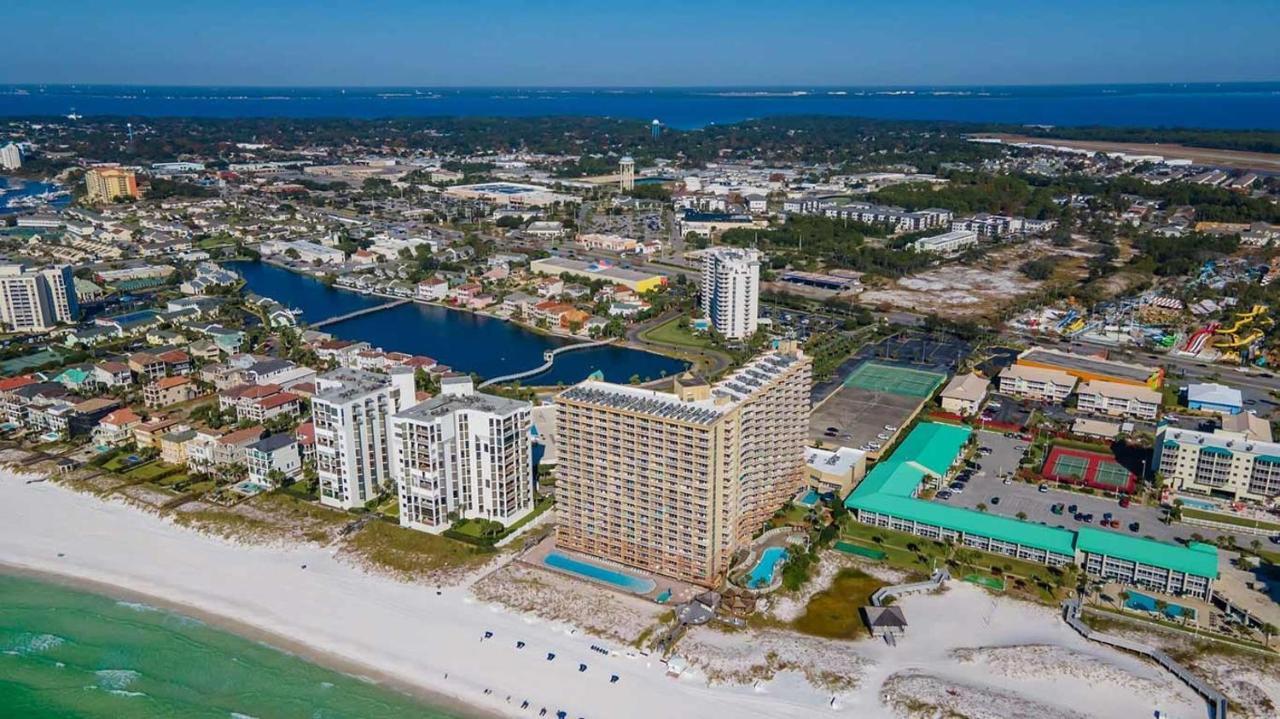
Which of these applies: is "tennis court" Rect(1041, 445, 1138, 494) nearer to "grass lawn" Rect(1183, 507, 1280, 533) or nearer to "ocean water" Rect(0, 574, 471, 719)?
"grass lawn" Rect(1183, 507, 1280, 533)

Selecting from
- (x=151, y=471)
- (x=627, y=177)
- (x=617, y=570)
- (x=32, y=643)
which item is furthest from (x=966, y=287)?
(x=32, y=643)

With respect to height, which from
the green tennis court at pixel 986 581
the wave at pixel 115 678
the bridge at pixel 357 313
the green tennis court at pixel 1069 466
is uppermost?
the bridge at pixel 357 313

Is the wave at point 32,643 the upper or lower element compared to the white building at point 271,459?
lower

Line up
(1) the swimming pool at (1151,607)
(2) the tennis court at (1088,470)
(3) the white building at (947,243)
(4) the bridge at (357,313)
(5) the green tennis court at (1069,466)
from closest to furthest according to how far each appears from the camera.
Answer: (1) the swimming pool at (1151,607) < (2) the tennis court at (1088,470) < (5) the green tennis court at (1069,466) < (4) the bridge at (357,313) < (3) the white building at (947,243)

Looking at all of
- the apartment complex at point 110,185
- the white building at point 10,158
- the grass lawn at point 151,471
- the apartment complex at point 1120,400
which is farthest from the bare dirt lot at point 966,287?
the white building at point 10,158

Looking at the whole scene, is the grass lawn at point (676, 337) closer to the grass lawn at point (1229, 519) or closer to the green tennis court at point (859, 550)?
the green tennis court at point (859, 550)

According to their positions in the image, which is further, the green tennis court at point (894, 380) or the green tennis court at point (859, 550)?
the green tennis court at point (894, 380)

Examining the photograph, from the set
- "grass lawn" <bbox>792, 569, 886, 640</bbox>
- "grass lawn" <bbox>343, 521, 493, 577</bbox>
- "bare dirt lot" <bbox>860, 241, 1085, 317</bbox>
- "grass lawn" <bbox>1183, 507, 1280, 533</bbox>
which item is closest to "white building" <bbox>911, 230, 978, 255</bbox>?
"bare dirt lot" <bbox>860, 241, 1085, 317</bbox>
